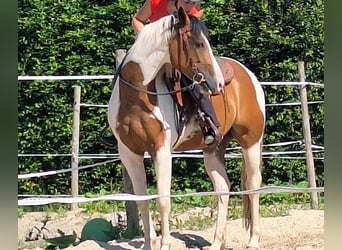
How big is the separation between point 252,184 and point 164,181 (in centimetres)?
95

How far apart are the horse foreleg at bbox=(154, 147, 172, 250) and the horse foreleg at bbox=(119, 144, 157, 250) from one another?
0.48ft

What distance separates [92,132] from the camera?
6609mm

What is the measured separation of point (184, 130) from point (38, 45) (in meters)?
3.04

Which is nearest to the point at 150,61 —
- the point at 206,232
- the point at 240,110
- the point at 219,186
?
the point at 240,110

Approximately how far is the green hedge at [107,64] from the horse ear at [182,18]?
2.92 meters

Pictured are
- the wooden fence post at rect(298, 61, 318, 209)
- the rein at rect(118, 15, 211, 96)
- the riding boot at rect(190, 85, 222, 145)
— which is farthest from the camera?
the wooden fence post at rect(298, 61, 318, 209)

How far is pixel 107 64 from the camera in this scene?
6707mm

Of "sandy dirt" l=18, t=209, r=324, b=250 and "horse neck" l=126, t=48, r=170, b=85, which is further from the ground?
"horse neck" l=126, t=48, r=170, b=85

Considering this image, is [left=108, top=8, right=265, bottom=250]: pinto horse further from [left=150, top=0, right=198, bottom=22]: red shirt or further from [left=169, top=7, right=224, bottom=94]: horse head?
[left=150, top=0, right=198, bottom=22]: red shirt

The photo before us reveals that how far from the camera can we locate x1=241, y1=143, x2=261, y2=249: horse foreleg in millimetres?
4594

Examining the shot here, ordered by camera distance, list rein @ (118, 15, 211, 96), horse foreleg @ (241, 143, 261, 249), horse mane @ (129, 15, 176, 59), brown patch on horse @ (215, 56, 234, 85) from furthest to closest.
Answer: horse foreleg @ (241, 143, 261, 249)
brown patch on horse @ (215, 56, 234, 85)
horse mane @ (129, 15, 176, 59)
rein @ (118, 15, 211, 96)

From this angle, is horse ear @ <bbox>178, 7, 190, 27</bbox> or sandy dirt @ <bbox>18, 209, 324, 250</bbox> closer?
horse ear @ <bbox>178, 7, 190, 27</bbox>

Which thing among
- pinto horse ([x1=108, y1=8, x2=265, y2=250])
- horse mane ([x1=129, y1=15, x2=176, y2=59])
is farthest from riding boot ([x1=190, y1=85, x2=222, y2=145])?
horse mane ([x1=129, y1=15, x2=176, y2=59])
